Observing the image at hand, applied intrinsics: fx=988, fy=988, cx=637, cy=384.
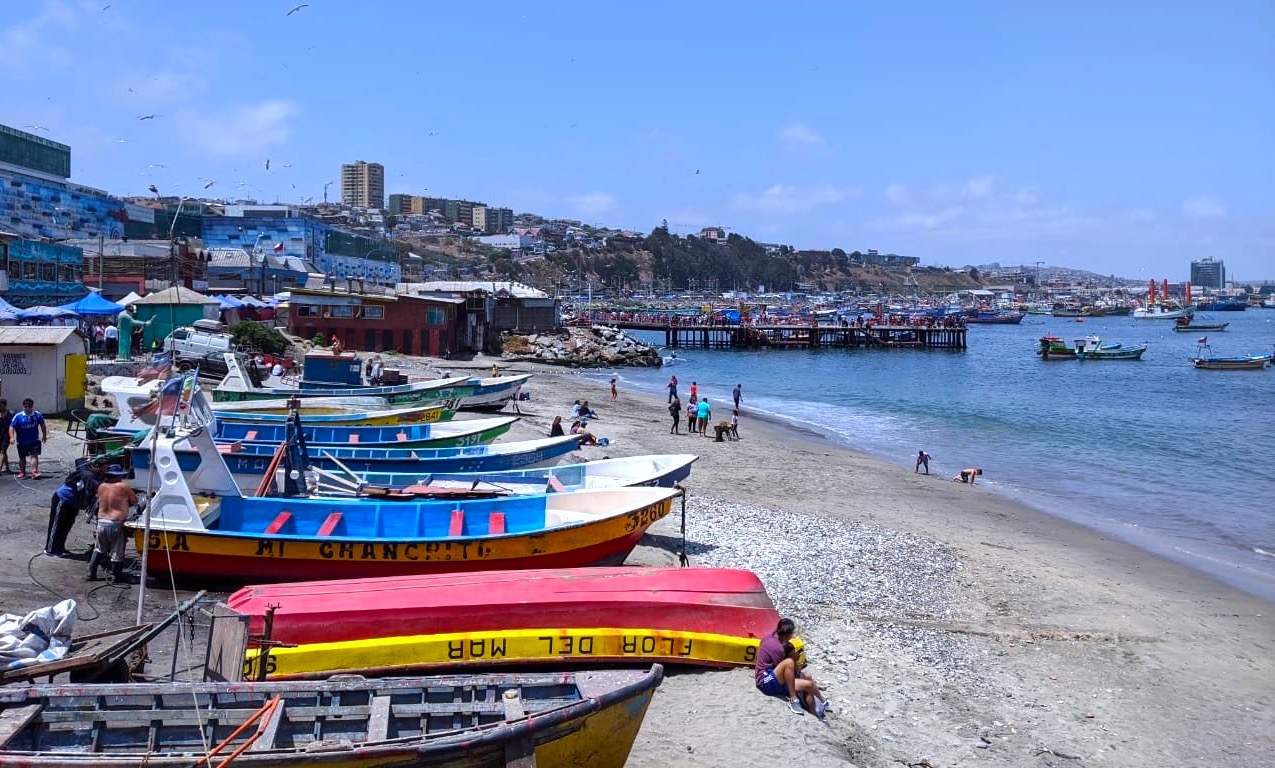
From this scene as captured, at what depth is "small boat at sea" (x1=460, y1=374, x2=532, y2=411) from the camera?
3284 centimetres

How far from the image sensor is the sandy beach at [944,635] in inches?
386

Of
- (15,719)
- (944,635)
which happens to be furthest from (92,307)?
(944,635)

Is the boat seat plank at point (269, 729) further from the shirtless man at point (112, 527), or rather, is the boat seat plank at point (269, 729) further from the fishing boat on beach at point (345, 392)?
the fishing boat on beach at point (345, 392)

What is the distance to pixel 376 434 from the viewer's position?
23297 millimetres

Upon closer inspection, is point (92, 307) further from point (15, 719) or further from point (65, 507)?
point (15, 719)

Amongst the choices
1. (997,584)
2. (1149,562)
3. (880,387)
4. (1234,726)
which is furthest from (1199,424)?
(1234,726)

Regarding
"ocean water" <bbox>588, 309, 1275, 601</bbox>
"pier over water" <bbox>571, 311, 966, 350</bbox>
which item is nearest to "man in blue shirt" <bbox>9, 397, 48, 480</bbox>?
"ocean water" <bbox>588, 309, 1275, 601</bbox>

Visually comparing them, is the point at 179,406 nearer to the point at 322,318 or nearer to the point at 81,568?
the point at 81,568

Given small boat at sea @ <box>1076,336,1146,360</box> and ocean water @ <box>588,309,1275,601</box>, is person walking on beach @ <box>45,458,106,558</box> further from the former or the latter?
small boat at sea @ <box>1076,336,1146,360</box>

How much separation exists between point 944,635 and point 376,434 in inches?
577

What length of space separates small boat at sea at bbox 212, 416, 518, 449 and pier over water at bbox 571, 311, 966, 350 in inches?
2806

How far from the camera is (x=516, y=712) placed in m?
7.31

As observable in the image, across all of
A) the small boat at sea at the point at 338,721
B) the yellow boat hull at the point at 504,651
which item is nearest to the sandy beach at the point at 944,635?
the yellow boat hull at the point at 504,651

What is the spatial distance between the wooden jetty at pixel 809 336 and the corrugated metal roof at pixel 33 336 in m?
74.8
